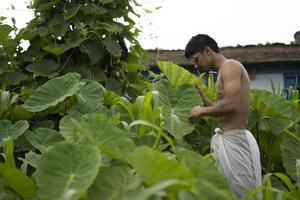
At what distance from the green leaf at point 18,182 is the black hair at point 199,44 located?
168 centimetres

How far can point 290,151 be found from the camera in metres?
2.26

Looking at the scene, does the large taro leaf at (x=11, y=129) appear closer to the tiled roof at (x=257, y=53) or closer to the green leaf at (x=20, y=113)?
the green leaf at (x=20, y=113)

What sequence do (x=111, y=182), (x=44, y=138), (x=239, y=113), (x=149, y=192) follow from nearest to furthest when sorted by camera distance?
(x=149, y=192) < (x=111, y=182) < (x=44, y=138) < (x=239, y=113)

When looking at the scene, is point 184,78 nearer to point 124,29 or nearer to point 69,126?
point 124,29

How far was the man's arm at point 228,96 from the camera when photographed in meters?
2.16

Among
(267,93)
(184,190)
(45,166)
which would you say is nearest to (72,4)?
(267,93)

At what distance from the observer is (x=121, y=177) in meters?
1.05

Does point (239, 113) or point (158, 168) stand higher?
point (158, 168)

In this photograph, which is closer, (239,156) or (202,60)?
(239,156)

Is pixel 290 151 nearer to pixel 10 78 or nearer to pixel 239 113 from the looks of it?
pixel 239 113

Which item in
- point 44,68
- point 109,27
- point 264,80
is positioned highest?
point 109,27

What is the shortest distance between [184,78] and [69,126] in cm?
84

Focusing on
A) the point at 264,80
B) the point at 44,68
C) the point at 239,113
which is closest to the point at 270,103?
the point at 239,113

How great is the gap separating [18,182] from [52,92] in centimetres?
96
